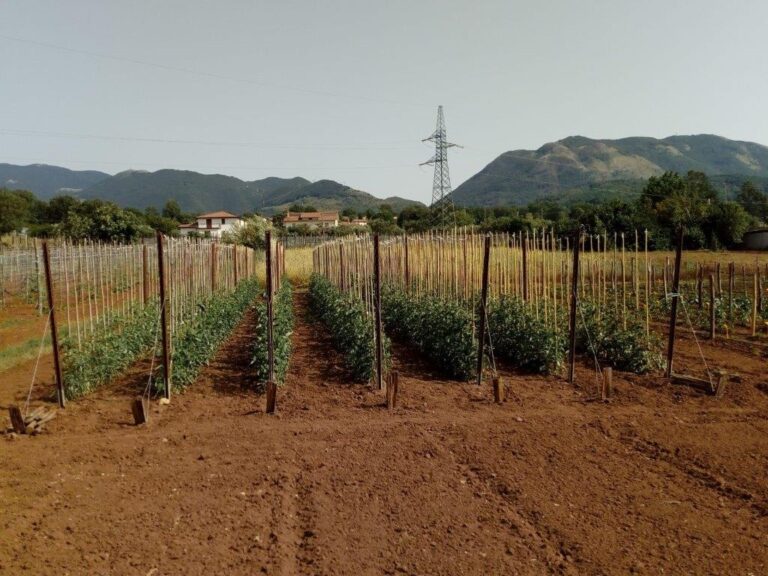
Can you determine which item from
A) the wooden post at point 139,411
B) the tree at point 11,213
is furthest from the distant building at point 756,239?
the tree at point 11,213

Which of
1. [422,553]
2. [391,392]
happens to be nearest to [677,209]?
[391,392]

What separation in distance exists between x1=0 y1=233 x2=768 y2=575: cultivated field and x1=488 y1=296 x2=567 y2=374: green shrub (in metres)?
0.03

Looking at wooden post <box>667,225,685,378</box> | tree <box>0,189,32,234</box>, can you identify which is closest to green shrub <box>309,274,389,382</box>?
wooden post <box>667,225,685,378</box>

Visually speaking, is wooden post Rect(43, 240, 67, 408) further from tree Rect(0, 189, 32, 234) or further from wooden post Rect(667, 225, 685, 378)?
tree Rect(0, 189, 32, 234)

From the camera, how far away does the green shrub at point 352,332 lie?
7730 millimetres

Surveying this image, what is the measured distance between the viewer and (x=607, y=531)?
12.4ft

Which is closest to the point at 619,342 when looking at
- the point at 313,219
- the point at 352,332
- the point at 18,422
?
the point at 352,332

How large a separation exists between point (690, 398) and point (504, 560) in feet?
14.7

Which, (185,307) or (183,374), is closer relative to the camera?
(183,374)

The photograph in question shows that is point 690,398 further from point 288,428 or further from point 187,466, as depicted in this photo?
point 187,466

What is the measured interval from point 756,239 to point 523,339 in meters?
39.5

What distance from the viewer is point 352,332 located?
30.5 feet

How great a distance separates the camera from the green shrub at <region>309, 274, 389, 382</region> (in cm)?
773

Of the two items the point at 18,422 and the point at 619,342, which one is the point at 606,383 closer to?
the point at 619,342
